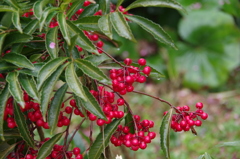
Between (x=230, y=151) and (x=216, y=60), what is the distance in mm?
1637

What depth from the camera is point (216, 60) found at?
3596 mm

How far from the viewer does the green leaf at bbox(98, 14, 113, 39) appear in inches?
30.2

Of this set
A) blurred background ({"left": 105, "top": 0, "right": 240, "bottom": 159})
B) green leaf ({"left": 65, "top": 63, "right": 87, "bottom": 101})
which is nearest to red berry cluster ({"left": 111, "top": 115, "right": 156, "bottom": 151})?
green leaf ({"left": 65, "top": 63, "right": 87, "bottom": 101})

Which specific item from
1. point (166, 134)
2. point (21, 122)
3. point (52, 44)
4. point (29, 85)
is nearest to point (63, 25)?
point (52, 44)

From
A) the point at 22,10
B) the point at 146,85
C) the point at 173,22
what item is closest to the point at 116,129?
the point at 22,10

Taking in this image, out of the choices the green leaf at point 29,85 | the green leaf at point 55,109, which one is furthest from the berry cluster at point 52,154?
the green leaf at point 29,85

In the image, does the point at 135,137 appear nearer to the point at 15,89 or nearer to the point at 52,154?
the point at 52,154

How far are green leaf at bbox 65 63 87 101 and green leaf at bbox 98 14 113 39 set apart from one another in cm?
12

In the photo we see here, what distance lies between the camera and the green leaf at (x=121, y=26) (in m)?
0.78

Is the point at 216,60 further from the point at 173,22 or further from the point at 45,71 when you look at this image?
the point at 45,71

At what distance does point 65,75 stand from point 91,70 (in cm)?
7

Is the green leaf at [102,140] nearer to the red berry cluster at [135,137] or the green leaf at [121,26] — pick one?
the red berry cluster at [135,137]

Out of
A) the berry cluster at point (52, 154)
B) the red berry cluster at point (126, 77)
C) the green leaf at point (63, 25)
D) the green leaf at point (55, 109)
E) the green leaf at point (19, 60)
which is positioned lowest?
the berry cluster at point (52, 154)

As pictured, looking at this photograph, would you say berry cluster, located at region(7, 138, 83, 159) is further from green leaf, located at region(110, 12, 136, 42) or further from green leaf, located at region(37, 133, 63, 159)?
green leaf, located at region(110, 12, 136, 42)
